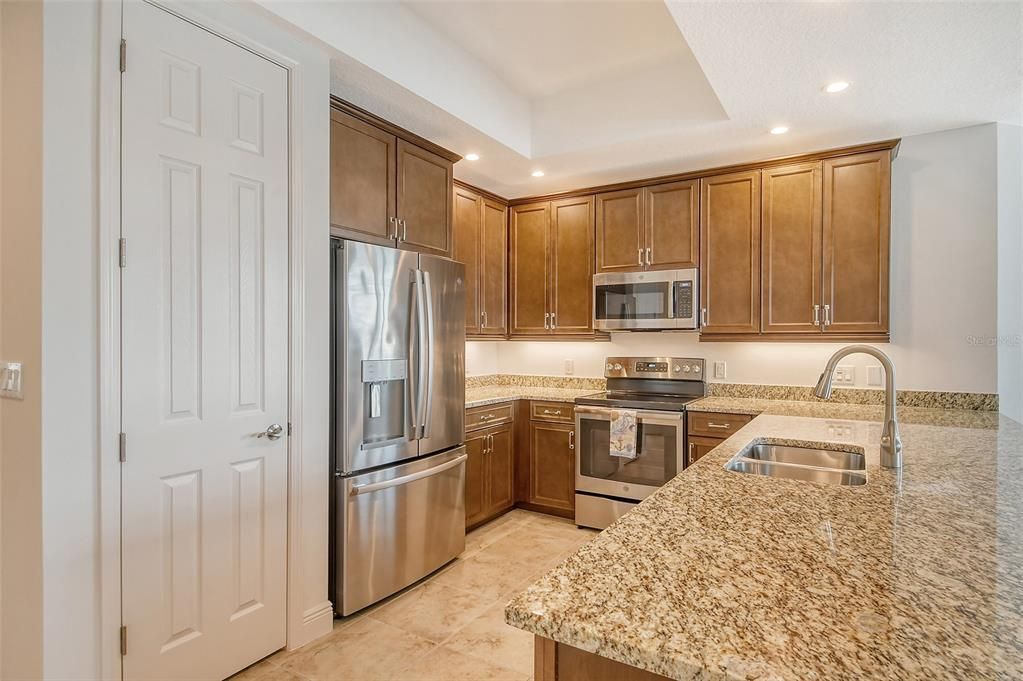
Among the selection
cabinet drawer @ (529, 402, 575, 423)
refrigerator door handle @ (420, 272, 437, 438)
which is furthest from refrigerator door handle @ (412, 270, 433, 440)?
cabinet drawer @ (529, 402, 575, 423)

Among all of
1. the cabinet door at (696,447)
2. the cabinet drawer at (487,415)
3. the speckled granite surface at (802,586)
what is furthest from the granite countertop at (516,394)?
the speckled granite surface at (802,586)

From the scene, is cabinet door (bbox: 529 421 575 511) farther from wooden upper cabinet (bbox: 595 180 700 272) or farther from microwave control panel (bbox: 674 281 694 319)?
wooden upper cabinet (bbox: 595 180 700 272)

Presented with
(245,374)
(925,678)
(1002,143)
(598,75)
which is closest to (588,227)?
(598,75)

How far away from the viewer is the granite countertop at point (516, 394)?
12.4 ft

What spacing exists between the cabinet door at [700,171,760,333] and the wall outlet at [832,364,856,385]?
1.86 ft

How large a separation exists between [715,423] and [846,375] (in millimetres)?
910

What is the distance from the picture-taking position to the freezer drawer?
2486 mm

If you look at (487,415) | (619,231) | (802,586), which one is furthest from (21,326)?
(619,231)

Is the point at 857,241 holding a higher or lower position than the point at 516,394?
higher

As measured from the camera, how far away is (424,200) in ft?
10.4

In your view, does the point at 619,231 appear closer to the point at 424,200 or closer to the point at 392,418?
the point at 424,200

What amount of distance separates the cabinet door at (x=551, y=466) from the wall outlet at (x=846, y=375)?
1745mm

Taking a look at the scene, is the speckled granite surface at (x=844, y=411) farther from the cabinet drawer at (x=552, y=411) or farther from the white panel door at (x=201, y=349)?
the white panel door at (x=201, y=349)

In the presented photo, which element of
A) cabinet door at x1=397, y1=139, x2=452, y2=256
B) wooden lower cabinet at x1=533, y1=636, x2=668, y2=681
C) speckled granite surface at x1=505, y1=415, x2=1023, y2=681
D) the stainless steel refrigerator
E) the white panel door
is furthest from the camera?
cabinet door at x1=397, y1=139, x2=452, y2=256
